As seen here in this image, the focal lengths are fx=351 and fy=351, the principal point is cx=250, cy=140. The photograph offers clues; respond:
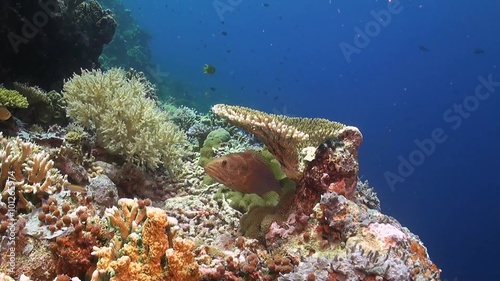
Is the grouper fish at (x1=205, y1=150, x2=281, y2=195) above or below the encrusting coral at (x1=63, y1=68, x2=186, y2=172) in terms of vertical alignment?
below

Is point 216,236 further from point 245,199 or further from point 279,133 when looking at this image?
point 279,133

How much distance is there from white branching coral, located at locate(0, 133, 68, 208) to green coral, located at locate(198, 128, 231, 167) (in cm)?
286

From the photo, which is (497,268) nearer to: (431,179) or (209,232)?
(431,179)

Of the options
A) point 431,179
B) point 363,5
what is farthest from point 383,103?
point 431,179

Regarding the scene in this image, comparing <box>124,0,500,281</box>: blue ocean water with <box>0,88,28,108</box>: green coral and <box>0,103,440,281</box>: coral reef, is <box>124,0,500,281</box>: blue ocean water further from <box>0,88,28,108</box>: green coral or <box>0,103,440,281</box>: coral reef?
<box>0,103,440,281</box>: coral reef

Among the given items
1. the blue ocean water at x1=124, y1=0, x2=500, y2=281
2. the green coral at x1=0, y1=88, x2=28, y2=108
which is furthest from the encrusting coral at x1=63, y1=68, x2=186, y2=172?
the blue ocean water at x1=124, y1=0, x2=500, y2=281

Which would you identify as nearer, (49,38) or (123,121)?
(123,121)

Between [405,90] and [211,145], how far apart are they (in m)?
88.4

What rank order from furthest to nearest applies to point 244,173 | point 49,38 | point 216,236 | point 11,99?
point 49,38, point 11,99, point 216,236, point 244,173

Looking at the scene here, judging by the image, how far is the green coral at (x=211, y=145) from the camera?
19.9 ft

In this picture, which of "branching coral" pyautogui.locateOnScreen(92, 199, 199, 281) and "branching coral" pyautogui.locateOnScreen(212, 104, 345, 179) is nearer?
"branching coral" pyautogui.locateOnScreen(92, 199, 199, 281)

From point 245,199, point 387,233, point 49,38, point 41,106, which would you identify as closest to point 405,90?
point 49,38

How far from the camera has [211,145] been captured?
6348mm

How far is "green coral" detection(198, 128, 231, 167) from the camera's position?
606cm
